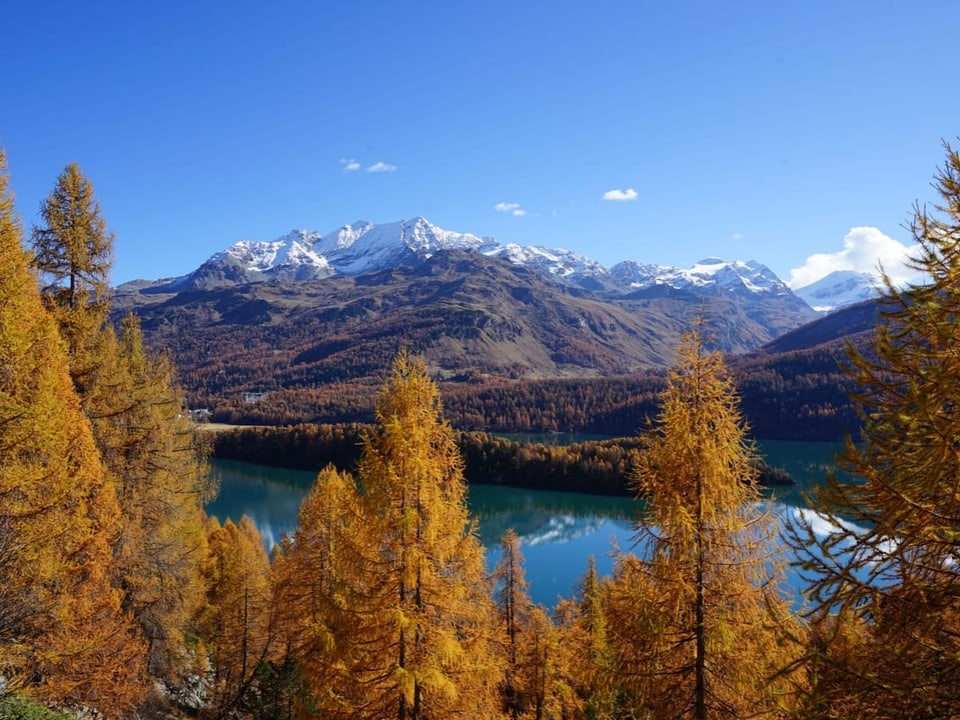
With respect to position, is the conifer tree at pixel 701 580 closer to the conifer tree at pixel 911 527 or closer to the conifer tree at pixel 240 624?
the conifer tree at pixel 911 527

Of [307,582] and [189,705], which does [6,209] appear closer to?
[307,582]

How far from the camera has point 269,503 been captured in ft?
246

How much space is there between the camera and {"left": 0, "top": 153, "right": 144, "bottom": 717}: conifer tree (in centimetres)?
789

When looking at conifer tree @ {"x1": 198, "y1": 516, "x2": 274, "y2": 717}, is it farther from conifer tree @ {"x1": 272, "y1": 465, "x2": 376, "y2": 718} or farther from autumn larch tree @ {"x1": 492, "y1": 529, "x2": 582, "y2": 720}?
conifer tree @ {"x1": 272, "y1": 465, "x2": 376, "y2": 718}

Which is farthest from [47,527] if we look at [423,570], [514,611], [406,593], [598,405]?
[598,405]

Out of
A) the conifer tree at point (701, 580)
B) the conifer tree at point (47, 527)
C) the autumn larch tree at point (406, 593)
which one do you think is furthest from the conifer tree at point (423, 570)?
the conifer tree at point (47, 527)

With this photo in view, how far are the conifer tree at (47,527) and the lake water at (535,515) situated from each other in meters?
33.6

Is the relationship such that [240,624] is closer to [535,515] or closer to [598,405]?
[535,515]

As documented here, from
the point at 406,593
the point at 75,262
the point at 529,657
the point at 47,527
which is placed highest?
the point at 75,262

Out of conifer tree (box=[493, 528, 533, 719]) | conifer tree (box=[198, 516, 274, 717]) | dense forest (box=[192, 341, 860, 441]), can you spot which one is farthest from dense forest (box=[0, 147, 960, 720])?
dense forest (box=[192, 341, 860, 441])

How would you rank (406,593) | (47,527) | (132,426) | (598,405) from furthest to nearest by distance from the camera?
(598,405) → (132,426) → (406,593) → (47,527)

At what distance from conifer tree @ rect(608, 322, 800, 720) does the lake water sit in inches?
1296

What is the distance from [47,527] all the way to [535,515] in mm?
65820

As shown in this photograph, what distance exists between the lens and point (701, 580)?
7.66 metres
